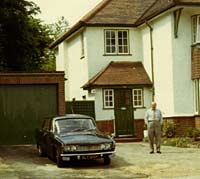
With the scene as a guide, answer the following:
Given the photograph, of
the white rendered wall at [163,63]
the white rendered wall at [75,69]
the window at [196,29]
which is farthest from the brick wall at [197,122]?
the white rendered wall at [75,69]

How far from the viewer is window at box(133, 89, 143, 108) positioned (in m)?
28.6

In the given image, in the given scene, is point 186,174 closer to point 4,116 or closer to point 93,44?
point 4,116

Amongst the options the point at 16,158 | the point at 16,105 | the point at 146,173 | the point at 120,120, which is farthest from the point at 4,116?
the point at 146,173

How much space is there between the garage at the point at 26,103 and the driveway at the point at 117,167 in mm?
2671

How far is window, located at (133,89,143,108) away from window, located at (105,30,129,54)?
2.52 meters

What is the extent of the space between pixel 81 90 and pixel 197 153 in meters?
12.6

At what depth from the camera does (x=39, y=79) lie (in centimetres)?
2356

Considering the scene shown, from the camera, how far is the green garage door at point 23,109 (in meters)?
23.4

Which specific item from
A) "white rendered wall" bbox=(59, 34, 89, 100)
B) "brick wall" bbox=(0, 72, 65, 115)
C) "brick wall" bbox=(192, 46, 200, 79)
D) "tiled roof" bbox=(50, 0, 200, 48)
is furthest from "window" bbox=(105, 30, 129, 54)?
"brick wall" bbox=(0, 72, 65, 115)

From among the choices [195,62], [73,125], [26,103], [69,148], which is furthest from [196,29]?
[69,148]

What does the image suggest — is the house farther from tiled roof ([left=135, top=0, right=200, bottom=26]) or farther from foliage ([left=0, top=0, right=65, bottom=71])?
foliage ([left=0, top=0, right=65, bottom=71])

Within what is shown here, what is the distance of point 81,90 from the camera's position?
31.5 m

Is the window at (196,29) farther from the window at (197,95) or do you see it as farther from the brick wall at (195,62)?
the window at (197,95)

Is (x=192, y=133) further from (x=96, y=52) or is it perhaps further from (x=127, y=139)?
(x=96, y=52)
